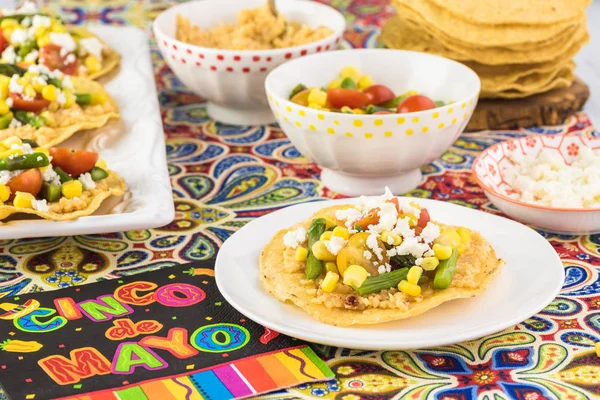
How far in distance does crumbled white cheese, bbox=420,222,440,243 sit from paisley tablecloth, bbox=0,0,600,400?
0.29 meters

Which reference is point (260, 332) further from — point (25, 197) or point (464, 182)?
point (464, 182)

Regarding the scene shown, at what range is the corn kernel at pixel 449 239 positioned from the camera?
2.35 metres

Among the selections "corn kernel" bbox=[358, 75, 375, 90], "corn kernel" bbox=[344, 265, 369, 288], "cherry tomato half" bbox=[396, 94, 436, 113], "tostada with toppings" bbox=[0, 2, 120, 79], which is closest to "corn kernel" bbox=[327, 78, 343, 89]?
"corn kernel" bbox=[358, 75, 375, 90]

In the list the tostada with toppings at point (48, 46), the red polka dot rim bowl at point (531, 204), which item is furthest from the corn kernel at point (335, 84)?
the tostada with toppings at point (48, 46)

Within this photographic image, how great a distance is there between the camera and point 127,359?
214 centimetres

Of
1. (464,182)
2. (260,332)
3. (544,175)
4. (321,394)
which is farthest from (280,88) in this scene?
(321,394)

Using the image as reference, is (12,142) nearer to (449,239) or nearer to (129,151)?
(129,151)

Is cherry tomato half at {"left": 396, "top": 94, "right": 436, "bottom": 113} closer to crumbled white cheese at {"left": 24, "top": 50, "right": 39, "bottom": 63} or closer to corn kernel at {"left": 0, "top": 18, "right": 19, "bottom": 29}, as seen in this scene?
crumbled white cheese at {"left": 24, "top": 50, "right": 39, "bottom": 63}

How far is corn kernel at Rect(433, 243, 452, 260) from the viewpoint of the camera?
228 cm

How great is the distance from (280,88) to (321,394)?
5.13 ft

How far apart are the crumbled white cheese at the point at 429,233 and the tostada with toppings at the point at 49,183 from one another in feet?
3.49

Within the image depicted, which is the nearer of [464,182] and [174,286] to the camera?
[174,286]

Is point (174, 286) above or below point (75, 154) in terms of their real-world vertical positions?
below

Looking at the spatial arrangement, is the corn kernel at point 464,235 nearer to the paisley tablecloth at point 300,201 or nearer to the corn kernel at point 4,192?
the paisley tablecloth at point 300,201
